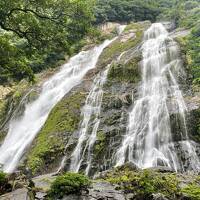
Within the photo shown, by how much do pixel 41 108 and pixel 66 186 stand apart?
1742 cm

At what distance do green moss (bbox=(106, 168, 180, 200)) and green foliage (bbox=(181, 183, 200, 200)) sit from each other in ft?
0.64

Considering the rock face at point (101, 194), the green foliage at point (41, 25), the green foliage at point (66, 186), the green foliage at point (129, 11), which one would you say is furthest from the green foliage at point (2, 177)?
the green foliage at point (129, 11)

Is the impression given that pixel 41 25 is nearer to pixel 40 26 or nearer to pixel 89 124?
pixel 40 26

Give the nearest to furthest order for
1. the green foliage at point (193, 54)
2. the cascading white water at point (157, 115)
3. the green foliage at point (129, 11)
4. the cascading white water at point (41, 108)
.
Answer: the cascading white water at point (157, 115) → the cascading white water at point (41, 108) → the green foliage at point (193, 54) → the green foliage at point (129, 11)

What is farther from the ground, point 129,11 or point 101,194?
point 129,11

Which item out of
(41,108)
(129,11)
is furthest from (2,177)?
(129,11)

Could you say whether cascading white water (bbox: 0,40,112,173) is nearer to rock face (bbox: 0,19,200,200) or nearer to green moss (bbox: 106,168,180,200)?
rock face (bbox: 0,19,200,200)

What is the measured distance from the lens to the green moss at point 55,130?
20.9 meters

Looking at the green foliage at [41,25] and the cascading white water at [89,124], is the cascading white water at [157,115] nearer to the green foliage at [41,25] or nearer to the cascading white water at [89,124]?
the cascading white water at [89,124]

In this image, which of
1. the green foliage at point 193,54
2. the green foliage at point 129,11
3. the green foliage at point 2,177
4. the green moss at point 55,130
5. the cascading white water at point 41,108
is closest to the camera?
the green foliage at point 2,177

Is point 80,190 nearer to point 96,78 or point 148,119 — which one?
point 148,119

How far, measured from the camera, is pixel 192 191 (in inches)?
439

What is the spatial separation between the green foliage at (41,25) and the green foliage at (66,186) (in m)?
5.52

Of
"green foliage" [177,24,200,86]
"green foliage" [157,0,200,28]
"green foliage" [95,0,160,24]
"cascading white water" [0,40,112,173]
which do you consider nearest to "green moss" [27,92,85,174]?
"cascading white water" [0,40,112,173]
